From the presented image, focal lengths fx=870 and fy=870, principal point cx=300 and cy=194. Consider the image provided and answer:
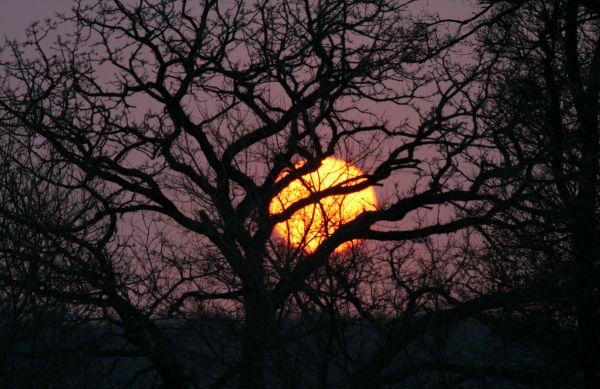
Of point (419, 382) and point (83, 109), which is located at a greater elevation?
point (83, 109)

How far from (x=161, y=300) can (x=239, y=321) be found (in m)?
1.50

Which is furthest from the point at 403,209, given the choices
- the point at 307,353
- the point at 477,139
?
the point at 307,353

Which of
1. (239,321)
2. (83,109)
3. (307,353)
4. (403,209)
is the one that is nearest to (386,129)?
(403,209)

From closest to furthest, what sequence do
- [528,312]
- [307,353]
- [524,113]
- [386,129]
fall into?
[307,353] < [524,113] < [528,312] < [386,129]

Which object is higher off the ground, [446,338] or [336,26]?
[336,26]

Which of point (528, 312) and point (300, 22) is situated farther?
point (300, 22)

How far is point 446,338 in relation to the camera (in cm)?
1070

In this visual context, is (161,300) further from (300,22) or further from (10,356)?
(300,22)

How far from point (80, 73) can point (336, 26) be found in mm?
4579

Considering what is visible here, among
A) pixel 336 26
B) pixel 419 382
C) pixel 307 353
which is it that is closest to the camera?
pixel 307 353

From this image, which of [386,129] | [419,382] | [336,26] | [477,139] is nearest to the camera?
[419,382]

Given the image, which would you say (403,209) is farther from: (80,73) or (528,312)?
(80,73)

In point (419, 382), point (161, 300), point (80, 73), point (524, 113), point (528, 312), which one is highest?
point (80, 73)

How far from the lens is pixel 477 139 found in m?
13.5
